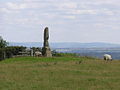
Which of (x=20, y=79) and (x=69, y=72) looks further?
(x=69, y=72)

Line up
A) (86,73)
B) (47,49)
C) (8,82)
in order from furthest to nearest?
(47,49) → (86,73) → (8,82)

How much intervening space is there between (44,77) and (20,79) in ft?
6.12

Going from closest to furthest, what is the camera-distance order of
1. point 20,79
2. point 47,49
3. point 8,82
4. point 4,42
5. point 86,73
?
point 8,82, point 20,79, point 86,73, point 47,49, point 4,42

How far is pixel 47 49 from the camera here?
54250mm

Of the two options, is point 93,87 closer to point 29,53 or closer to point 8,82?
point 8,82

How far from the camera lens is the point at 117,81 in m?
23.3

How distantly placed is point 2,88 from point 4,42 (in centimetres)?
5120

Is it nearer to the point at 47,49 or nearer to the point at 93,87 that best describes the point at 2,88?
the point at 93,87

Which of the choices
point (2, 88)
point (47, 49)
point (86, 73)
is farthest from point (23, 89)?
point (47, 49)

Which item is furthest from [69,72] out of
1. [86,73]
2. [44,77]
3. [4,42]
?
[4,42]

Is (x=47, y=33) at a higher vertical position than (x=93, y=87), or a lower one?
higher

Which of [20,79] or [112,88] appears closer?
[112,88]

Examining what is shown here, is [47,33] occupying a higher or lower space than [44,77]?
higher

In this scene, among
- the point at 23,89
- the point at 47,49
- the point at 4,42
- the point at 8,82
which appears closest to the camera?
the point at 23,89
